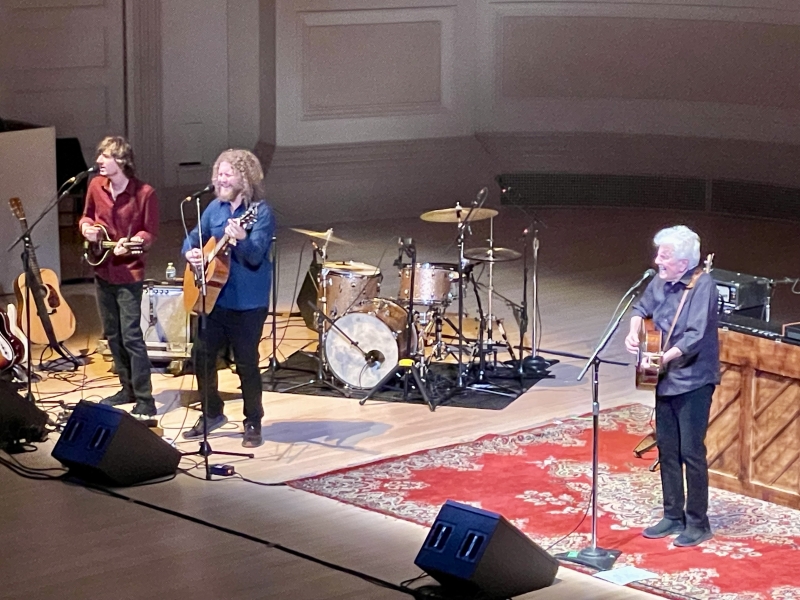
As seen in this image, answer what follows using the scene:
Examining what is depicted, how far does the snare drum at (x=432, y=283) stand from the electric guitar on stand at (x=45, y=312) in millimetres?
2336

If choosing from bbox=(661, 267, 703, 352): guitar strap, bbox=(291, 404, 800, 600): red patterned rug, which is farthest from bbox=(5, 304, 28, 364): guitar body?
bbox=(661, 267, 703, 352): guitar strap

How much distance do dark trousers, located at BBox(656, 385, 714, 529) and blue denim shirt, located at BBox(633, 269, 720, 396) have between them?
0.24 feet

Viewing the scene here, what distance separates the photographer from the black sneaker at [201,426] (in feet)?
27.1

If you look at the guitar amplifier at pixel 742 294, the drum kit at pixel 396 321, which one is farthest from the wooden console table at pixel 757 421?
the drum kit at pixel 396 321

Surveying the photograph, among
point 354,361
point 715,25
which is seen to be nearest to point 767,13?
point 715,25

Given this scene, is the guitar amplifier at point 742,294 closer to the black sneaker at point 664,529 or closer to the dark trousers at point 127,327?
the black sneaker at point 664,529

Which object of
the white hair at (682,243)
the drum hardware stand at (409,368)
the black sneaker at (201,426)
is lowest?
the black sneaker at (201,426)

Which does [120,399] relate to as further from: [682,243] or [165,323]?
[682,243]

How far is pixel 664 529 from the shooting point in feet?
22.2

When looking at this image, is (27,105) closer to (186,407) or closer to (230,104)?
(230,104)

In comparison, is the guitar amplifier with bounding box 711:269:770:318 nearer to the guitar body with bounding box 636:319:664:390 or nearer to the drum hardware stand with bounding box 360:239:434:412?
the guitar body with bounding box 636:319:664:390

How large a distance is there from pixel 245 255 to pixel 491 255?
203cm

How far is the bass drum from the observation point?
29.3ft

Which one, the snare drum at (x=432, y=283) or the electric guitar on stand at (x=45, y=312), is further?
the electric guitar on stand at (x=45, y=312)
